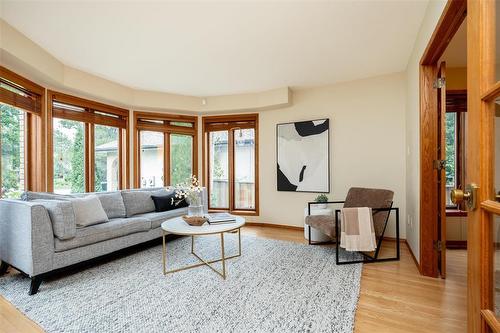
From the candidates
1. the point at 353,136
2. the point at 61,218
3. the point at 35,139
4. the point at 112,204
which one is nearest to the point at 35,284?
Result: the point at 61,218

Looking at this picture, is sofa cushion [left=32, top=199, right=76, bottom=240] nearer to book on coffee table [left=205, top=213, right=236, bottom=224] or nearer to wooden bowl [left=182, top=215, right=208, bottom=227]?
wooden bowl [left=182, top=215, right=208, bottom=227]

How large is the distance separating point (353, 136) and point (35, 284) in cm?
415

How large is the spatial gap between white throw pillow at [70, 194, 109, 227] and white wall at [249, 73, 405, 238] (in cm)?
272

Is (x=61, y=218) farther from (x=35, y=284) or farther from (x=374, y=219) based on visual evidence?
(x=374, y=219)

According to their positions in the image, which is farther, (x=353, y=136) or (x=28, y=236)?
(x=353, y=136)

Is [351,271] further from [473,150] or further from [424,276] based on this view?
[473,150]

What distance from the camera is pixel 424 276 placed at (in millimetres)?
2449

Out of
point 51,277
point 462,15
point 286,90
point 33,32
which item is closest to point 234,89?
point 286,90

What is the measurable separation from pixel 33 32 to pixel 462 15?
12.1 feet

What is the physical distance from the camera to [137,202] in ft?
12.0

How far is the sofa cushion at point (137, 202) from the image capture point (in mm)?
3570

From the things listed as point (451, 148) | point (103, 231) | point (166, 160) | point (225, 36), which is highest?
point (225, 36)

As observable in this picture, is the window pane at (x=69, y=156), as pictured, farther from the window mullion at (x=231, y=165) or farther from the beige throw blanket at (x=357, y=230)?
the beige throw blanket at (x=357, y=230)

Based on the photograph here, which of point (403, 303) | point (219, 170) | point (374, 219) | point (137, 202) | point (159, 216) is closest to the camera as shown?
point (403, 303)
